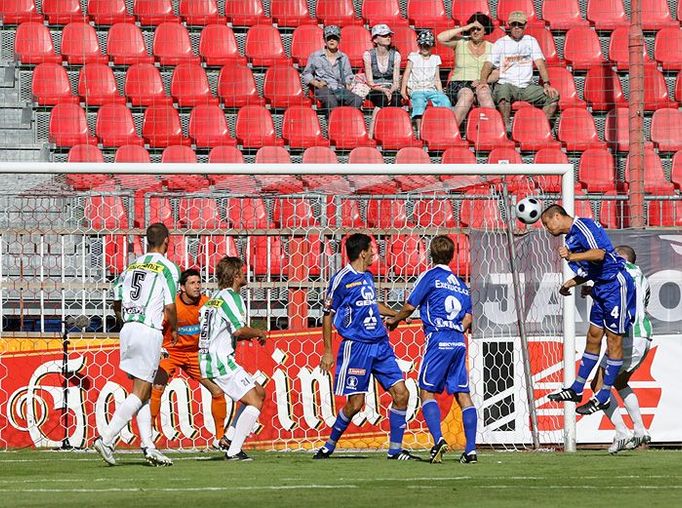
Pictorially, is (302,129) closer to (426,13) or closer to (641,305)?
(426,13)

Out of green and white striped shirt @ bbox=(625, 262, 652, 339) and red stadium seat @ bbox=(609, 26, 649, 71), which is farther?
red stadium seat @ bbox=(609, 26, 649, 71)

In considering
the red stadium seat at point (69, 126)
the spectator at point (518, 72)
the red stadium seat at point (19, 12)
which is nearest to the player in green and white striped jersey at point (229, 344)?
the red stadium seat at point (69, 126)

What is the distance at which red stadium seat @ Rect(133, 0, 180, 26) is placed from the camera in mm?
18203

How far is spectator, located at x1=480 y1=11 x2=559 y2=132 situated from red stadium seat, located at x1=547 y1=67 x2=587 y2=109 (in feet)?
1.11

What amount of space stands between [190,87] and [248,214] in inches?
160

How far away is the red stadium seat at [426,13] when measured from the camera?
1886 centimetres

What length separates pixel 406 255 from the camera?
13711mm

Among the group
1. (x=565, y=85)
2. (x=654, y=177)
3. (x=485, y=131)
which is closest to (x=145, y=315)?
(x=485, y=131)

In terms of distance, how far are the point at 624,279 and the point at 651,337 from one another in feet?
5.04

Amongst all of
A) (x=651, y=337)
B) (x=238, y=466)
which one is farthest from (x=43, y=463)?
(x=651, y=337)

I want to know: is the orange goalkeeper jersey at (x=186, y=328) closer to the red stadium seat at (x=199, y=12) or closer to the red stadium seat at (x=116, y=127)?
the red stadium seat at (x=116, y=127)

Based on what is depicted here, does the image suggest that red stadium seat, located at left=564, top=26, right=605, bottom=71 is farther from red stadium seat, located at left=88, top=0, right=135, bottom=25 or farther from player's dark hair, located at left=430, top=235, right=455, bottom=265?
player's dark hair, located at left=430, top=235, right=455, bottom=265

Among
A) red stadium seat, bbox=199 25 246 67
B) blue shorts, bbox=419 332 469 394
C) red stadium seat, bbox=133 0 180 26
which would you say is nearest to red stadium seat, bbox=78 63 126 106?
red stadium seat, bbox=133 0 180 26

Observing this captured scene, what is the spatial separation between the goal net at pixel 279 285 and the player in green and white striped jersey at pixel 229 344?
174cm
